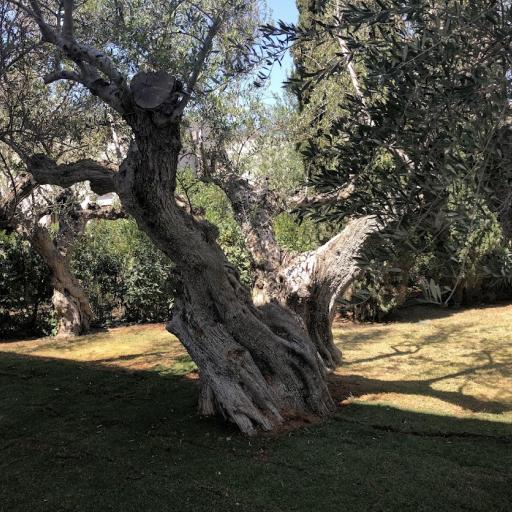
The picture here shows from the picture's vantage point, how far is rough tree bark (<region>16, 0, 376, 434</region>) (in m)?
5.26

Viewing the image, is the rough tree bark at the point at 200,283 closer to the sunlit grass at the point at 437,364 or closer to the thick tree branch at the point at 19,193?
the sunlit grass at the point at 437,364

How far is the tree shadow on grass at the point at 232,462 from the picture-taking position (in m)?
4.96

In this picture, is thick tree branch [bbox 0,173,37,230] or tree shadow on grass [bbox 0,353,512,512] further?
thick tree branch [bbox 0,173,37,230]

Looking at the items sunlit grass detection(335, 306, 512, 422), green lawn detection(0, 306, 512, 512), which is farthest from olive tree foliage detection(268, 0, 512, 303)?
sunlit grass detection(335, 306, 512, 422)

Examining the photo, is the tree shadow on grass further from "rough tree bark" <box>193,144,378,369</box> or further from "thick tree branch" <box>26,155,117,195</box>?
"thick tree branch" <box>26,155,117,195</box>

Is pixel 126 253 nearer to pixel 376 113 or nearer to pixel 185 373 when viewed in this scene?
pixel 185 373

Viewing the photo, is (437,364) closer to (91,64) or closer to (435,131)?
(435,131)

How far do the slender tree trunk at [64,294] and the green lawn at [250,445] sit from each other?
10.4ft

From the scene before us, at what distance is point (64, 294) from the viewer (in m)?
13.7

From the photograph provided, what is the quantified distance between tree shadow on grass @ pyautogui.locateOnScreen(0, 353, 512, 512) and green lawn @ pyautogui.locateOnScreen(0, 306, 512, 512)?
0.02 m

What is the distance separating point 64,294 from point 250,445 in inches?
351

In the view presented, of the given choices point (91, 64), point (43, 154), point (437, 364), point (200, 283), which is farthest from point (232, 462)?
point (437, 364)

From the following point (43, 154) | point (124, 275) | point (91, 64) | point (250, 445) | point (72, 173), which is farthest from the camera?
point (124, 275)

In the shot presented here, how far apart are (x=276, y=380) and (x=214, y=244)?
1.89 meters
